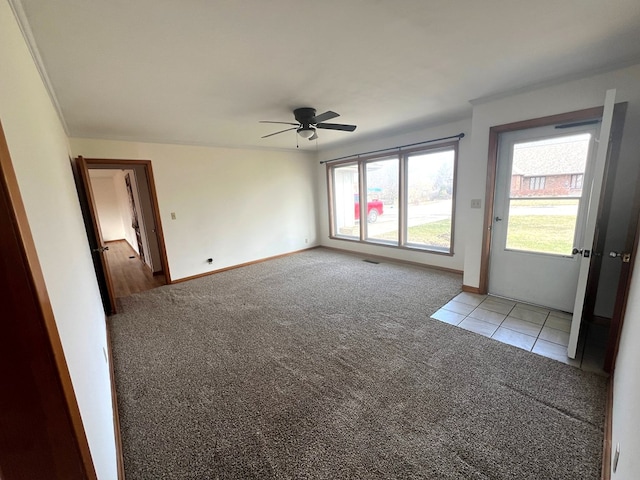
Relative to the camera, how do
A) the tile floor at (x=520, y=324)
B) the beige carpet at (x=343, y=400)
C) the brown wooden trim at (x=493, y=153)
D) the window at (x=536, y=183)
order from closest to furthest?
1. the beige carpet at (x=343, y=400)
2. the tile floor at (x=520, y=324)
3. the brown wooden trim at (x=493, y=153)
4. the window at (x=536, y=183)

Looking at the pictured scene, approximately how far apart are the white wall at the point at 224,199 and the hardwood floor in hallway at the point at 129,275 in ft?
1.81

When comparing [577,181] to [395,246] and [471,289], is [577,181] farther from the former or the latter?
[395,246]

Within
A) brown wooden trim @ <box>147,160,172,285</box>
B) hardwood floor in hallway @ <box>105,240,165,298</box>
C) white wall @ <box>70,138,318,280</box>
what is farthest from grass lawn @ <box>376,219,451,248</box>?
hardwood floor in hallway @ <box>105,240,165,298</box>

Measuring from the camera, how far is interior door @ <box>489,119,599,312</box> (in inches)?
106

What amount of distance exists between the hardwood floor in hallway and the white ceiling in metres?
2.52

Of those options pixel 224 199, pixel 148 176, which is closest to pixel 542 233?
pixel 224 199

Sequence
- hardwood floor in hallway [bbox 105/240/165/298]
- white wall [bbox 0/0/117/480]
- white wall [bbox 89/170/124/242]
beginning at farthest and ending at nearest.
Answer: white wall [bbox 89/170/124/242], hardwood floor in hallway [bbox 105/240/165/298], white wall [bbox 0/0/117/480]

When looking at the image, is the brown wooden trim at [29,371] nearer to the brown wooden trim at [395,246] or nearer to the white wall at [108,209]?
the brown wooden trim at [395,246]

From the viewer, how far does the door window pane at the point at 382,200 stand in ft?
16.8

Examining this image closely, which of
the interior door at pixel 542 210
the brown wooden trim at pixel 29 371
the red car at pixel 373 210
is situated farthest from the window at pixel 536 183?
the brown wooden trim at pixel 29 371

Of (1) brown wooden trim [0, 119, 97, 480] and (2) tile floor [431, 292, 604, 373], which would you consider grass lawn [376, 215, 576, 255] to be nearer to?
(2) tile floor [431, 292, 604, 373]

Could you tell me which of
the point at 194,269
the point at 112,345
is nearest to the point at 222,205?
the point at 194,269

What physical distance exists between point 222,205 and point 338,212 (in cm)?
273

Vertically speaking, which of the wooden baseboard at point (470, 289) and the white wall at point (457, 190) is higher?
the white wall at point (457, 190)
